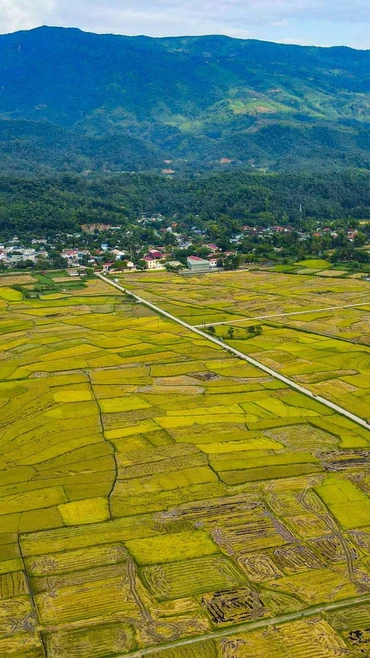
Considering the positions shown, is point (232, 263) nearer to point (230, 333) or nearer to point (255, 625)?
point (230, 333)

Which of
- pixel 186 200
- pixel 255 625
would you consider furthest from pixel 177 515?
pixel 186 200

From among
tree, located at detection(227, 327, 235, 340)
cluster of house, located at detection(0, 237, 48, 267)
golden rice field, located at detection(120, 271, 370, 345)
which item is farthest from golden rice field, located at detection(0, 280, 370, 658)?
cluster of house, located at detection(0, 237, 48, 267)

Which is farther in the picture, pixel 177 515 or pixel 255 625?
pixel 177 515

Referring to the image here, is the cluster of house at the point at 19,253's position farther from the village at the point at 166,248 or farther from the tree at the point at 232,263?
the tree at the point at 232,263

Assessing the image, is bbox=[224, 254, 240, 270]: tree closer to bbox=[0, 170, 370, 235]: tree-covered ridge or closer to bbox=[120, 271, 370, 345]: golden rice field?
bbox=[120, 271, 370, 345]: golden rice field

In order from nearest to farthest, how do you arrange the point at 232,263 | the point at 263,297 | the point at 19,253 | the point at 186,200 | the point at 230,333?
1. the point at 230,333
2. the point at 263,297
3. the point at 232,263
4. the point at 19,253
5. the point at 186,200

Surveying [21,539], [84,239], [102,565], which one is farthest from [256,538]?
[84,239]
